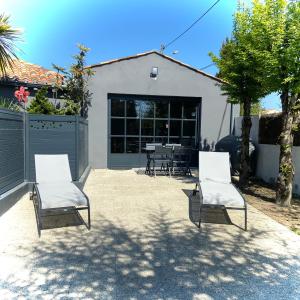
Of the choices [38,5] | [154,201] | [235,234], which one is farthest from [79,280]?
[38,5]

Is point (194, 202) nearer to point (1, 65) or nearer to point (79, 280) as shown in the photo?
point (79, 280)

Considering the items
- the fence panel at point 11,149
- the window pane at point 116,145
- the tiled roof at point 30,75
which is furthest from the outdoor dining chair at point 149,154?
the fence panel at point 11,149

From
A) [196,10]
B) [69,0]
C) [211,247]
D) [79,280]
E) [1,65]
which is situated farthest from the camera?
[196,10]

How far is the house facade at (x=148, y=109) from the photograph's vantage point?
Result: 11.9 meters

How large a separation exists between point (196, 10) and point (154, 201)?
41.8ft

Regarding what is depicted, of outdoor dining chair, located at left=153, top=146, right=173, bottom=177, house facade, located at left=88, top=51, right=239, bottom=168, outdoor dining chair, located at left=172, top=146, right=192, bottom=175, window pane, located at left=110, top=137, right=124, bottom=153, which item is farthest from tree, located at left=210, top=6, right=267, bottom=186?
window pane, located at left=110, top=137, right=124, bottom=153

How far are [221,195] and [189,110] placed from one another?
768cm

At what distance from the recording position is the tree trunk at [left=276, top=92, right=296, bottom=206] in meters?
6.82

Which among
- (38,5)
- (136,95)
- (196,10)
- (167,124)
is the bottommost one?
(167,124)

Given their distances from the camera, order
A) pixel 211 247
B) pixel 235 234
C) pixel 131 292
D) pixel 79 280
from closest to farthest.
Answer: pixel 131 292 → pixel 79 280 → pixel 211 247 → pixel 235 234

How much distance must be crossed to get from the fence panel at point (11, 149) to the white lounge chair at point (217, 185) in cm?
386

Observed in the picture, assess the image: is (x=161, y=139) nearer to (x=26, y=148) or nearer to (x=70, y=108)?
(x=70, y=108)

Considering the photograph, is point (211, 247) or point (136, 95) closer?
point (211, 247)

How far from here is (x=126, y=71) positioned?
11945 mm
